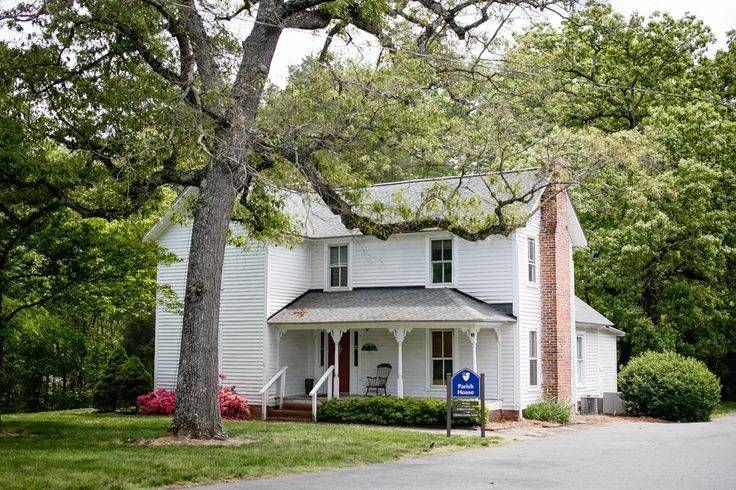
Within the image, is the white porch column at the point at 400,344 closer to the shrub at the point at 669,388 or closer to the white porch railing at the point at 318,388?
the white porch railing at the point at 318,388

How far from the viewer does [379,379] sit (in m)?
25.3

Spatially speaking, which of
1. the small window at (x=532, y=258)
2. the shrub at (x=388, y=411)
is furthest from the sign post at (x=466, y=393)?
the small window at (x=532, y=258)

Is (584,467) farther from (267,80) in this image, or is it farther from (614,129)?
(614,129)

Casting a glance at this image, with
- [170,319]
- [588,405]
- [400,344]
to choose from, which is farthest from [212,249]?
[588,405]

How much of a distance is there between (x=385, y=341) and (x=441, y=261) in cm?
309

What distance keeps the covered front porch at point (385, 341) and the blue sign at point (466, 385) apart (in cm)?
300

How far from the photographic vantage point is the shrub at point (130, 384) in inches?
1024

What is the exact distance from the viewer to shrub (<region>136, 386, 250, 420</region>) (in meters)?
24.2

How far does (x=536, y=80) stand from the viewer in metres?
20.9

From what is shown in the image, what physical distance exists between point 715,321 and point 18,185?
27.2 m

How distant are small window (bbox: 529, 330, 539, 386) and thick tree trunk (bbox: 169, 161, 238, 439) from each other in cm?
1126

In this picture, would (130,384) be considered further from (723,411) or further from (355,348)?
(723,411)

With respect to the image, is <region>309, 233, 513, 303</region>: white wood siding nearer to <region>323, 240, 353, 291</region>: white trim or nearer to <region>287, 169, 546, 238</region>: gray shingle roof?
<region>323, 240, 353, 291</region>: white trim

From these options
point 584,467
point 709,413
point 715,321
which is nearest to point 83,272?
point 584,467
